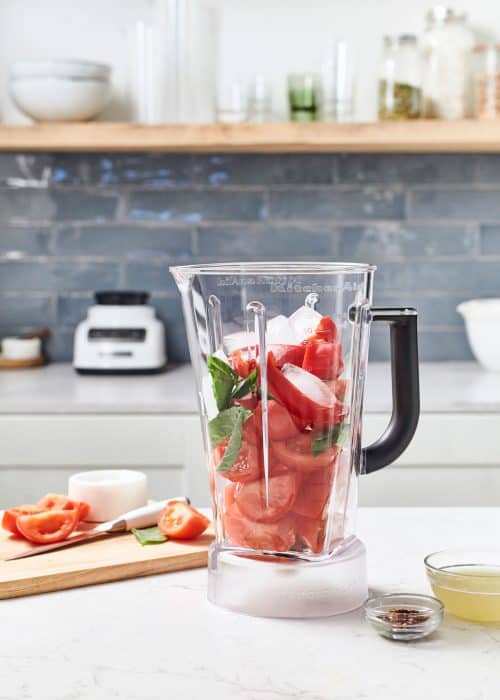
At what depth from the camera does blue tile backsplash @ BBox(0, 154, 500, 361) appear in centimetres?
304

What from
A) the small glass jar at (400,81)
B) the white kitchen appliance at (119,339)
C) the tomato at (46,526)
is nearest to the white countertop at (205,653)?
the tomato at (46,526)

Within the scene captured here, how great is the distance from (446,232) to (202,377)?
2211 mm

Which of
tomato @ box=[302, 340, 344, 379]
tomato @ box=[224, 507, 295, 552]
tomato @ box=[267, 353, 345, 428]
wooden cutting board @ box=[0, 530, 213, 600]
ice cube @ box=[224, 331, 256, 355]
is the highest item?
ice cube @ box=[224, 331, 256, 355]

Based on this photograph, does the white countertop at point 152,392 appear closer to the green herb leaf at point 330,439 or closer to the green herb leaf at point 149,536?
the green herb leaf at point 149,536

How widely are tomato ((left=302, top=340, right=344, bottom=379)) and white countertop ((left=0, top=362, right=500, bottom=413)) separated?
138cm

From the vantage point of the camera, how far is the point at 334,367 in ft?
3.07

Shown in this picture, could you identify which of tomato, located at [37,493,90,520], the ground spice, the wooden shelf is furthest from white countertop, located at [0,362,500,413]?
the ground spice

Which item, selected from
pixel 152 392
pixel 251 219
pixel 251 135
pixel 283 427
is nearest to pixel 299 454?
pixel 283 427

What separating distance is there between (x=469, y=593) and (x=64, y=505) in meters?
0.51

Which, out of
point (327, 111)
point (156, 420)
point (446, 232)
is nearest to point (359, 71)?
point (327, 111)

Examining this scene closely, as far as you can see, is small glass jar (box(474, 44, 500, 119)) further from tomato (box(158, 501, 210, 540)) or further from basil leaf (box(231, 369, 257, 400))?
basil leaf (box(231, 369, 257, 400))

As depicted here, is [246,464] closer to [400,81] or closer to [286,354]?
[286,354]

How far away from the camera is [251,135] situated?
A: 8.75ft

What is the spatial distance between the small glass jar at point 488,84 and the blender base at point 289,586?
205 centimetres
